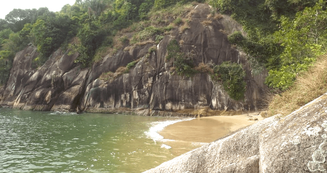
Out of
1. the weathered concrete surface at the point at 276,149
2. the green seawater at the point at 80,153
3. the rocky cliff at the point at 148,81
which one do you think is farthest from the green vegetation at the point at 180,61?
the weathered concrete surface at the point at 276,149

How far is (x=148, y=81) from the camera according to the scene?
1239 inches

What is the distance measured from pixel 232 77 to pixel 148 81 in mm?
11669

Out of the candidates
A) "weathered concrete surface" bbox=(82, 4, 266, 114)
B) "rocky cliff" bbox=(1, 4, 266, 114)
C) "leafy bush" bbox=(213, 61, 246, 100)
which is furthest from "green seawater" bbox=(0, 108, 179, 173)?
"leafy bush" bbox=(213, 61, 246, 100)

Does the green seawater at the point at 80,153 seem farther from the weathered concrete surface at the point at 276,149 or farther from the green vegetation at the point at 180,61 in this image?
the green vegetation at the point at 180,61

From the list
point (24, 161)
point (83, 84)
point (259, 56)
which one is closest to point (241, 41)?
→ point (259, 56)

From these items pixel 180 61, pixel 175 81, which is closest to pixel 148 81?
pixel 175 81

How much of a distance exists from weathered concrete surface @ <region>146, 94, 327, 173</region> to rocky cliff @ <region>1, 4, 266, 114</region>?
2431cm

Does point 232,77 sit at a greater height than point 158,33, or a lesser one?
lesser

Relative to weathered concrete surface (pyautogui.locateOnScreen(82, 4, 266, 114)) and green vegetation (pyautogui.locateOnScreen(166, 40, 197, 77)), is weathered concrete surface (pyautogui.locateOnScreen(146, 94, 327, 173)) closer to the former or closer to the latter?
weathered concrete surface (pyautogui.locateOnScreen(82, 4, 266, 114))

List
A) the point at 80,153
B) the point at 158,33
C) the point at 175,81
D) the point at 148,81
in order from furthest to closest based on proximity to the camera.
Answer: the point at 158,33
the point at 148,81
the point at 175,81
the point at 80,153

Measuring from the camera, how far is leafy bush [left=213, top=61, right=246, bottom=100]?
1087 inches

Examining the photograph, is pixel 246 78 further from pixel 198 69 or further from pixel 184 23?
pixel 184 23

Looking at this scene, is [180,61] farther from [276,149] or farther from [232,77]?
[276,149]

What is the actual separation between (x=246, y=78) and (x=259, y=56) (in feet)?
10.6
